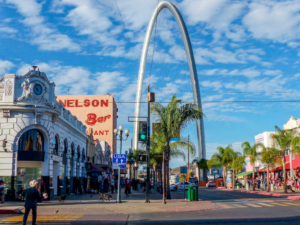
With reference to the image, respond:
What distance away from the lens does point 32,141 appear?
28062 millimetres

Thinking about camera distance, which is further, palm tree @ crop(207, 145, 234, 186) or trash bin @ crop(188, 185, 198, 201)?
palm tree @ crop(207, 145, 234, 186)

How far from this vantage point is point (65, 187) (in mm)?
35938

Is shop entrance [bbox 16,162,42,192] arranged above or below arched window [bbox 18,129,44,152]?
below

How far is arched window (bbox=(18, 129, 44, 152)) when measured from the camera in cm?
2762

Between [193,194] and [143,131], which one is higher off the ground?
[143,131]

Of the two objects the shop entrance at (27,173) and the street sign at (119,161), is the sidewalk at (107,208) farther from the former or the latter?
the shop entrance at (27,173)

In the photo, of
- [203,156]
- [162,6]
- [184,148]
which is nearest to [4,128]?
[184,148]

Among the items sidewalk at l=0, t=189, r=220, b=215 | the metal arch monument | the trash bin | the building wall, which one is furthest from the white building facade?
the building wall

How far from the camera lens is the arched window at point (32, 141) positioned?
2762 cm

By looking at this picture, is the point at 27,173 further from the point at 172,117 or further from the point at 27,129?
the point at 172,117

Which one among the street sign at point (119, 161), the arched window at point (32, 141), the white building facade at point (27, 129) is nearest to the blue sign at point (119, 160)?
the street sign at point (119, 161)

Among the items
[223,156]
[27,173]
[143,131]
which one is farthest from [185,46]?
[143,131]

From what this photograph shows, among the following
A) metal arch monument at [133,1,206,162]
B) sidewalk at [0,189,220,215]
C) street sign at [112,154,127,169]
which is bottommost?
sidewalk at [0,189,220,215]

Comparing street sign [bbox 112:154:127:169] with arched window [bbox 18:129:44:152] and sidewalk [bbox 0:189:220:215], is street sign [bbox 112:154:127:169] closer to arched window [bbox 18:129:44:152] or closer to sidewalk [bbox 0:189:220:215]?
sidewalk [bbox 0:189:220:215]
